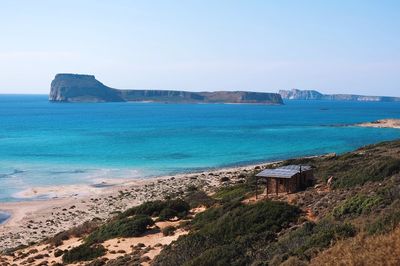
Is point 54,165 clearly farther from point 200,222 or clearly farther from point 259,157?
point 200,222

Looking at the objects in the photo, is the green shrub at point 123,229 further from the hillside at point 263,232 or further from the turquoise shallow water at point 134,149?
the turquoise shallow water at point 134,149

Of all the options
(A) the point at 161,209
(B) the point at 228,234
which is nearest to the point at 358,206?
(B) the point at 228,234

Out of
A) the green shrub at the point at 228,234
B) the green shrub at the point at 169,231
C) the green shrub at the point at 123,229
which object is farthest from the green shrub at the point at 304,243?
the green shrub at the point at 123,229

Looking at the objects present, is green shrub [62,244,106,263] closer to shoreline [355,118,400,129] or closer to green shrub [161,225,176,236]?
green shrub [161,225,176,236]

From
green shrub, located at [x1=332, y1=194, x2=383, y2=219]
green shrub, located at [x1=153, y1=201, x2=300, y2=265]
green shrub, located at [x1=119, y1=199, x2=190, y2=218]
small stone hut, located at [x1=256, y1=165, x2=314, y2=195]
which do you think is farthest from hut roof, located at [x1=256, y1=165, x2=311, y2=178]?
green shrub, located at [x1=332, y1=194, x2=383, y2=219]

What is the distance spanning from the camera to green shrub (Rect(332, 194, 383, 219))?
16156mm

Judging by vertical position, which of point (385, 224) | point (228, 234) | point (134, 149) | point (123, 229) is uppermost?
point (385, 224)

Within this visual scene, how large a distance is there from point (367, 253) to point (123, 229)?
1634 cm

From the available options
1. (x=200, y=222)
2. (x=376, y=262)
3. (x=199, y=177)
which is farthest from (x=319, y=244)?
(x=199, y=177)

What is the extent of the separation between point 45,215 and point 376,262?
3227 centimetres

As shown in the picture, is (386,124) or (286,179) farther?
(386,124)

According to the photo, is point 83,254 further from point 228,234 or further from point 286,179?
point 286,179

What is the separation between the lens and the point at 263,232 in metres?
16.8

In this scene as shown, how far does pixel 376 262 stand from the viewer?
24.8 ft
